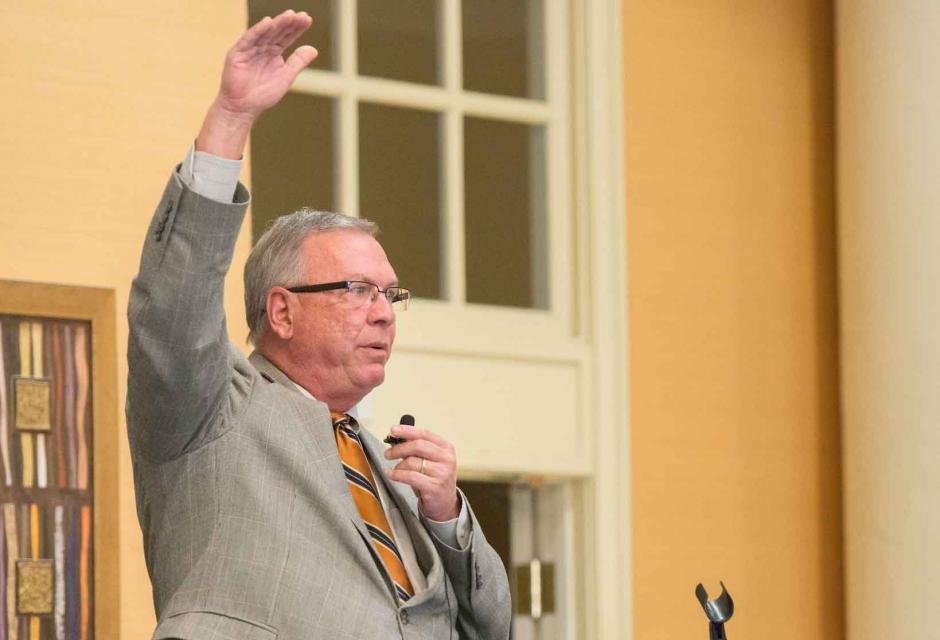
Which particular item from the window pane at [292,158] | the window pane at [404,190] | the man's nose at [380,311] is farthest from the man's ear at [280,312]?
the window pane at [404,190]

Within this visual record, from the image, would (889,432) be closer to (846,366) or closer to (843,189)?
(846,366)

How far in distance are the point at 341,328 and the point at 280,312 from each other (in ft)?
0.38

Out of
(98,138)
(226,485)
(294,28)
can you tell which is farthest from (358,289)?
(98,138)

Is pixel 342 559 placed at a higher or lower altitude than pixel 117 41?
lower

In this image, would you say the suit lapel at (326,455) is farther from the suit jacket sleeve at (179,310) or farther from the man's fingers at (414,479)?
the suit jacket sleeve at (179,310)

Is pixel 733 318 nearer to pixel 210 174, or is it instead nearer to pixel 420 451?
pixel 420 451

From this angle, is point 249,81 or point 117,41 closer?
point 249,81

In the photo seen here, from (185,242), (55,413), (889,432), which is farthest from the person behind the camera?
(889,432)

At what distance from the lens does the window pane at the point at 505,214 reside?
5.54 meters

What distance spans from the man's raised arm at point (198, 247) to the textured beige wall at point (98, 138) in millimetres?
2069

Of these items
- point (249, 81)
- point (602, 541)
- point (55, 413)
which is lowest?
point (602, 541)

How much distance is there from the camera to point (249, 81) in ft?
8.07

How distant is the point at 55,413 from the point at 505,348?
56.8 inches

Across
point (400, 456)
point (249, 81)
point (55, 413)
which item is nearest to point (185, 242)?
point (249, 81)
